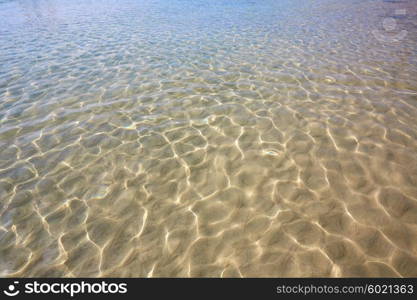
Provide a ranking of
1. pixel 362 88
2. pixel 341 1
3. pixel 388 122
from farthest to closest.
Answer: pixel 341 1 < pixel 362 88 < pixel 388 122

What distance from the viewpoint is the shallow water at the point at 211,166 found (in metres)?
3.04

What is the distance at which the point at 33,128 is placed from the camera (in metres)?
5.37

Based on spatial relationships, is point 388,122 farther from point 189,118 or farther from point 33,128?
point 33,128

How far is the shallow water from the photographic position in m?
3.04

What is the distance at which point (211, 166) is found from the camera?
4297 mm

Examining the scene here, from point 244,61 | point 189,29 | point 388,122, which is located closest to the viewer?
point 388,122

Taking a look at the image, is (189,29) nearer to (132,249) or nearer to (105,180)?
(105,180)

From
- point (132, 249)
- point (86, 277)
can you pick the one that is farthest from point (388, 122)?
point (86, 277)

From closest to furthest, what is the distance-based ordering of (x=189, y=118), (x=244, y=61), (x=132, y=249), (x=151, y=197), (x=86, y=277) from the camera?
(x=86, y=277) < (x=132, y=249) < (x=151, y=197) < (x=189, y=118) < (x=244, y=61)

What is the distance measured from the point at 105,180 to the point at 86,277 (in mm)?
1573

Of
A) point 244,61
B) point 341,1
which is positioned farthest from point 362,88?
point 341,1

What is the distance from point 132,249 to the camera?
124 inches

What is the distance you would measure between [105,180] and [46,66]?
23.5 ft

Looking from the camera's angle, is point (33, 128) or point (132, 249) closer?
point (132, 249)
